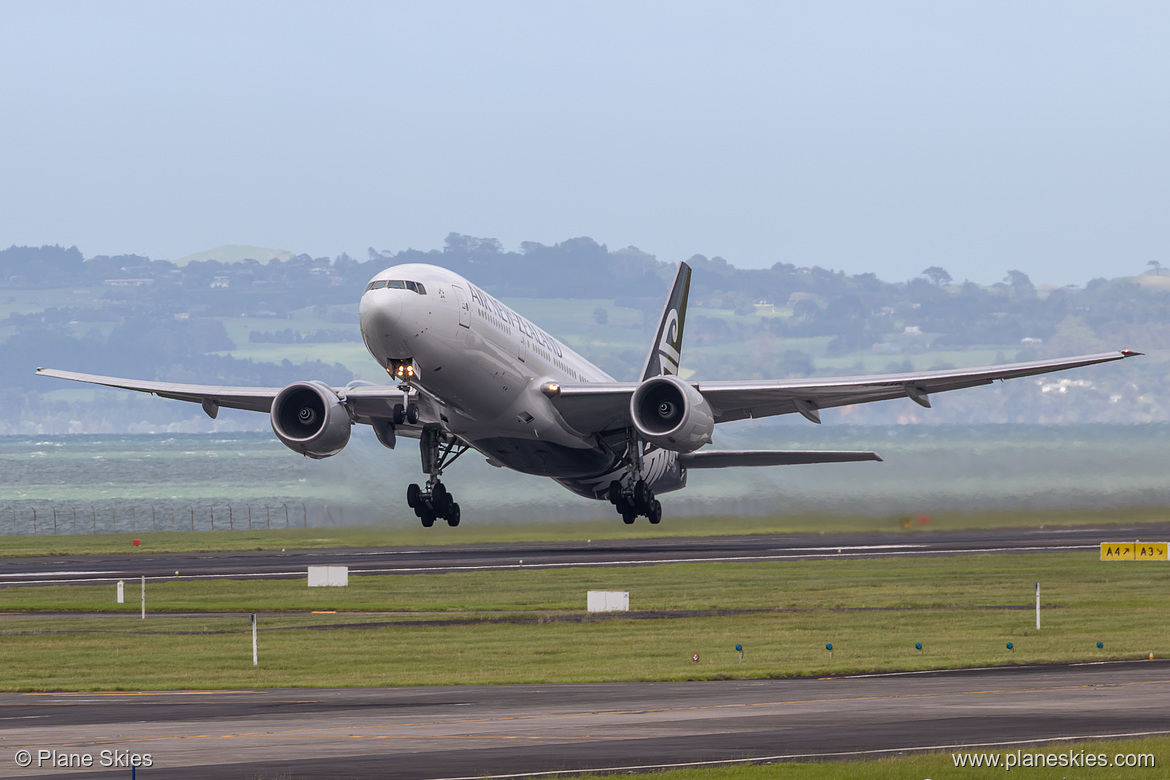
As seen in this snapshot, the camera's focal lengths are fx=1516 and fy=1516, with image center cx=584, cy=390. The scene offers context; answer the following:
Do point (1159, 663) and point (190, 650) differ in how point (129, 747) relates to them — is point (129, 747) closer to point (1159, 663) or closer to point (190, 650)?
point (190, 650)

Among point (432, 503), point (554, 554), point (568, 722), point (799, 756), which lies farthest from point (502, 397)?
point (799, 756)

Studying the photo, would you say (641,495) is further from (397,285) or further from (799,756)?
(799,756)

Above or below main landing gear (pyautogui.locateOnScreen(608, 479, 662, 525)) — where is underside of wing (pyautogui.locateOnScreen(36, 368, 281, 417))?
above

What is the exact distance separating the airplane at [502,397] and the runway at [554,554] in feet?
31.1

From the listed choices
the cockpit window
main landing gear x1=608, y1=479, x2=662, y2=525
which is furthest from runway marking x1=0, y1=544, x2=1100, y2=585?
the cockpit window

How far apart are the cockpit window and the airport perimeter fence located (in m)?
39.0

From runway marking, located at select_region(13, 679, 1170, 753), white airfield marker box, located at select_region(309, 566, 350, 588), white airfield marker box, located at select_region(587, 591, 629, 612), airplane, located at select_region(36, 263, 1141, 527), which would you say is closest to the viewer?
runway marking, located at select_region(13, 679, 1170, 753)

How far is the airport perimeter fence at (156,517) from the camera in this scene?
331ft

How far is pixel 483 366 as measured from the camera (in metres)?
42.6

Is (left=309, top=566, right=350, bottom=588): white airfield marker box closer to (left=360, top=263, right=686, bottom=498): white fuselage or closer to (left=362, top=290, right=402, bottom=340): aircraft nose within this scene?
(left=360, top=263, right=686, bottom=498): white fuselage

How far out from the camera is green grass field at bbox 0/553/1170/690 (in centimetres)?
3256

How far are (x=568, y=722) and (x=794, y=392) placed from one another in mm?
27678

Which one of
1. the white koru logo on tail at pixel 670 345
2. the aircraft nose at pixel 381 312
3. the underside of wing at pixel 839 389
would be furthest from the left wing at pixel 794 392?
the white koru logo on tail at pixel 670 345

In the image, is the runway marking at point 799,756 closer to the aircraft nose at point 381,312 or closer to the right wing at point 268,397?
the aircraft nose at point 381,312
